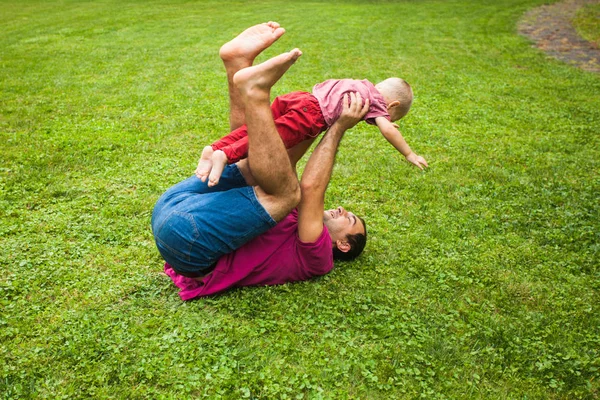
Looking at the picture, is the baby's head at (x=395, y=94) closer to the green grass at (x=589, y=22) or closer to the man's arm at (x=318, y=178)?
the man's arm at (x=318, y=178)

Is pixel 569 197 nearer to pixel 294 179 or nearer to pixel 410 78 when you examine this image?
pixel 294 179

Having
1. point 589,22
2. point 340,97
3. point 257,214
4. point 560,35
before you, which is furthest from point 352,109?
point 589,22

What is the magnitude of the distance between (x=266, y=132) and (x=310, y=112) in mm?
559

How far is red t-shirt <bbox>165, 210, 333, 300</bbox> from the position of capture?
12.6 feet

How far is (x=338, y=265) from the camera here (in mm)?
4332

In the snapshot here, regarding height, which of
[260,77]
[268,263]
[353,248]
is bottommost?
[353,248]

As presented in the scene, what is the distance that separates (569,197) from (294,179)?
329cm

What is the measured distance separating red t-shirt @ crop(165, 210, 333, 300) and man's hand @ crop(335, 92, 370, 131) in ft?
2.50

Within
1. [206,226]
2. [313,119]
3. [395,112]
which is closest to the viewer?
[206,226]

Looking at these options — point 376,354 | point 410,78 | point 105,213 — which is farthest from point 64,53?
point 376,354

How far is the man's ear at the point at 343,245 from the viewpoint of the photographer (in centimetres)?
420

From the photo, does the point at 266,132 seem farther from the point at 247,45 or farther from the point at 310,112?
the point at 247,45

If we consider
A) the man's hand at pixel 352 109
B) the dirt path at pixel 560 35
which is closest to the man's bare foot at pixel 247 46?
the man's hand at pixel 352 109

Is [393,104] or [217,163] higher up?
[393,104]
